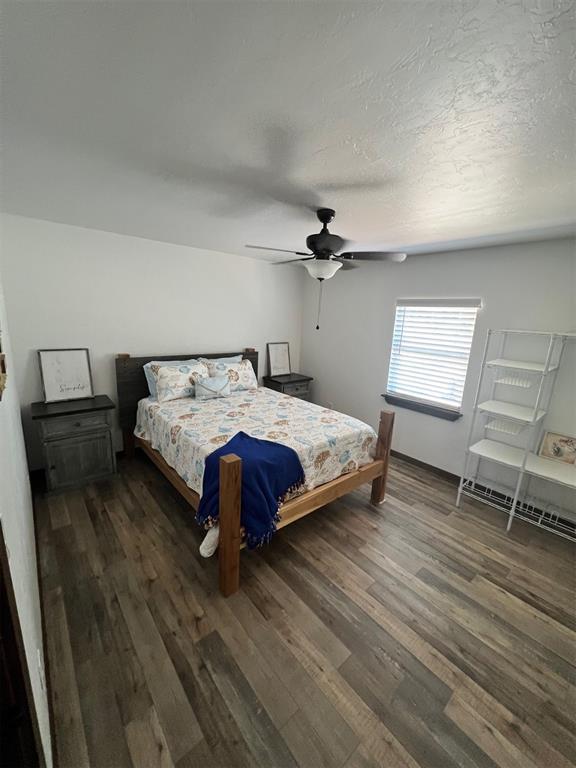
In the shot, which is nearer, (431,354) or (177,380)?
(177,380)

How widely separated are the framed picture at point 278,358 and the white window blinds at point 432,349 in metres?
1.58

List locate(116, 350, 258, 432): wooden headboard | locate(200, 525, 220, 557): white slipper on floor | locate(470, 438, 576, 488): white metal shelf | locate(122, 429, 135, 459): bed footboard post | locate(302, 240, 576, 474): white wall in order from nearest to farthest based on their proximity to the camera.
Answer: locate(200, 525, 220, 557): white slipper on floor
locate(470, 438, 576, 488): white metal shelf
locate(302, 240, 576, 474): white wall
locate(116, 350, 258, 432): wooden headboard
locate(122, 429, 135, 459): bed footboard post

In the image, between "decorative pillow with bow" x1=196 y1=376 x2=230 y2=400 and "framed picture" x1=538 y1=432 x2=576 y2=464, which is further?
"decorative pillow with bow" x1=196 y1=376 x2=230 y2=400

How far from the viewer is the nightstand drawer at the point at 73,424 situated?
251 centimetres

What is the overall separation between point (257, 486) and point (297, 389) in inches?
103

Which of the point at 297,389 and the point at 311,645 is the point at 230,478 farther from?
the point at 297,389

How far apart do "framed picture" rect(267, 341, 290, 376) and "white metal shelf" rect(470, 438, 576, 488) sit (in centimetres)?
264

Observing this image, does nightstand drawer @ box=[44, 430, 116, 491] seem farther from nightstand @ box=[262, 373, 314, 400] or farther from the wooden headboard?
nightstand @ box=[262, 373, 314, 400]

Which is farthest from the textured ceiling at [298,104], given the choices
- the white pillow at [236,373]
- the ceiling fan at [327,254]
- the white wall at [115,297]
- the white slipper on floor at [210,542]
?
the white slipper on floor at [210,542]

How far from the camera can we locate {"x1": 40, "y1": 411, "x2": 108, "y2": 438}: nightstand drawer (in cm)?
251

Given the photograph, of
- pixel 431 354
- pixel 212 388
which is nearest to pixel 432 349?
pixel 431 354

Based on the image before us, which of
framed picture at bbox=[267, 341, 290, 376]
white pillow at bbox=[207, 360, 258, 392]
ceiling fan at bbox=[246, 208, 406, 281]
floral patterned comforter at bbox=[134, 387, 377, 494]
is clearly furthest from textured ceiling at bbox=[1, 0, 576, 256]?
framed picture at bbox=[267, 341, 290, 376]

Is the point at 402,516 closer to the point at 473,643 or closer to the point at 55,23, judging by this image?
the point at 473,643

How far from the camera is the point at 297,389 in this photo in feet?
14.3
